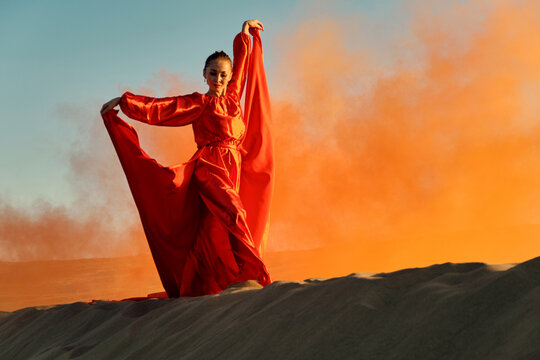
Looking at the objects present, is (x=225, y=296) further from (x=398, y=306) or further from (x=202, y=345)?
(x=398, y=306)

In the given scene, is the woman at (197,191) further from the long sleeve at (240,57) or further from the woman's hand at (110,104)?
the long sleeve at (240,57)

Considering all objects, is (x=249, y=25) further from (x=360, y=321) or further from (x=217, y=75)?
(x=360, y=321)

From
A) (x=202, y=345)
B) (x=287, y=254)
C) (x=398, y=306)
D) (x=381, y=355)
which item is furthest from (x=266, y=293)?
(x=287, y=254)

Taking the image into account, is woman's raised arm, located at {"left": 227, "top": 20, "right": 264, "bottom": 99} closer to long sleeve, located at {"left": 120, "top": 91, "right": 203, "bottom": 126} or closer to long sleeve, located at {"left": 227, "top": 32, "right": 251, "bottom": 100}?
long sleeve, located at {"left": 227, "top": 32, "right": 251, "bottom": 100}

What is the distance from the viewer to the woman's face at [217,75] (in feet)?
14.8

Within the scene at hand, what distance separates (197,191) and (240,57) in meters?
1.15

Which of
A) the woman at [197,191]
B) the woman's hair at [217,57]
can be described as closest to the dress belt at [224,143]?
the woman at [197,191]

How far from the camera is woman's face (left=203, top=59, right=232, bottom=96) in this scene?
178 inches

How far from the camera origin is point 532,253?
16578 mm

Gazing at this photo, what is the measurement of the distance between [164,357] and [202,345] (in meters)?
0.24

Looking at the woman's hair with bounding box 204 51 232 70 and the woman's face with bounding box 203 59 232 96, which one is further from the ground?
the woman's hair with bounding box 204 51 232 70

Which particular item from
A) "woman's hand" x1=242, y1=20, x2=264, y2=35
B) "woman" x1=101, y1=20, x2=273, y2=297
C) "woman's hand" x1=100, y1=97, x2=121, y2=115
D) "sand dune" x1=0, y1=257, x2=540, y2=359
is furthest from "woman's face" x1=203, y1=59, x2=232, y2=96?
"sand dune" x1=0, y1=257, x2=540, y2=359

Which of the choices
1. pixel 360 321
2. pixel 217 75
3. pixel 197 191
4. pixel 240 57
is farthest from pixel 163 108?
pixel 360 321

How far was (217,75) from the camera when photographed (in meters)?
4.51
